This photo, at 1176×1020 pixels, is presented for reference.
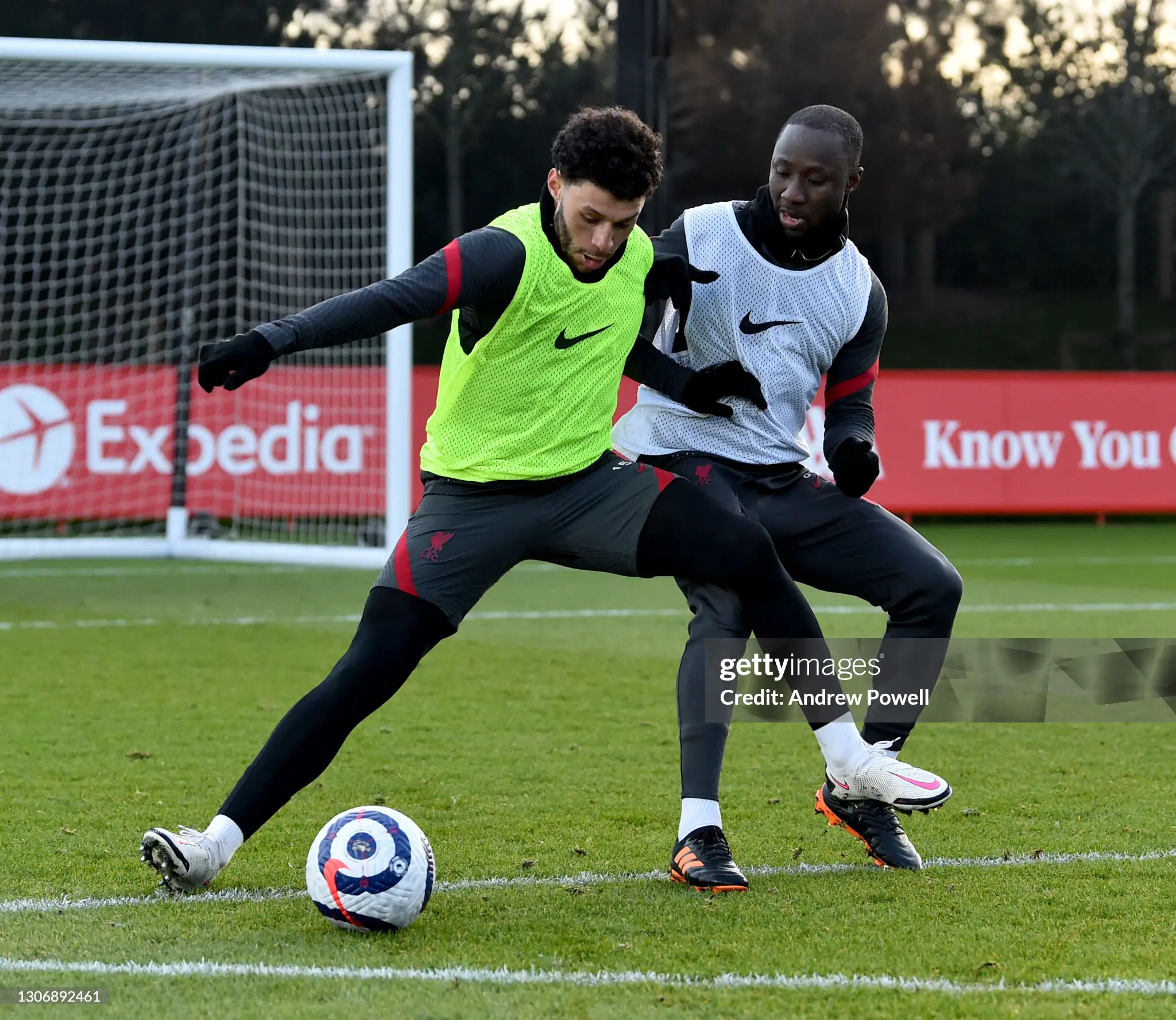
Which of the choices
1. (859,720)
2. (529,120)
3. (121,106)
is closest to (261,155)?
(121,106)

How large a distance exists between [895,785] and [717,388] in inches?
44.8

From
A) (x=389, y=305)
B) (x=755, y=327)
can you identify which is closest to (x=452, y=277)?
(x=389, y=305)

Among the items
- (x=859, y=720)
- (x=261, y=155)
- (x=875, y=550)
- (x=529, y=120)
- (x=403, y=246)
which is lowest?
(x=859, y=720)

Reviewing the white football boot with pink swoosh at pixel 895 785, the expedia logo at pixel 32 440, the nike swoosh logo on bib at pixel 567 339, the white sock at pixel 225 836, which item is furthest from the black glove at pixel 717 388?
the expedia logo at pixel 32 440

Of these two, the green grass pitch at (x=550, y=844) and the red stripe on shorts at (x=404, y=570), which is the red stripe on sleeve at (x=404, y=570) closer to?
the red stripe on shorts at (x=404, y=570)

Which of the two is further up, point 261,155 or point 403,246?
point 261,155

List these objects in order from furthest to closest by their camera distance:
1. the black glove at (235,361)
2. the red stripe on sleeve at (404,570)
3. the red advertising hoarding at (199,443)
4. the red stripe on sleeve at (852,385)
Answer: the red advertising hoarding at (199,443)
the red stripe on sleeve at (852,385)
the red stripe on sleeve at (404,570)
the black glove at (235,361)

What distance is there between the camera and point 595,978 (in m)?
3.18

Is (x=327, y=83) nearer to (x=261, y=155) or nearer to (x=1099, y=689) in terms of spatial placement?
(x=261, y=155)

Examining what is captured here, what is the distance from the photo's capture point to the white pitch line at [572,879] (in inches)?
148

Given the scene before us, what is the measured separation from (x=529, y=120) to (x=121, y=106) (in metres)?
18.4

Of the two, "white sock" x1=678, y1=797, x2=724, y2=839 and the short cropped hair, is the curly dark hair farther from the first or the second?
"white sock" x1=678, y1=797, x2=724, y2=839

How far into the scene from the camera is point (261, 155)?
15.4 metres

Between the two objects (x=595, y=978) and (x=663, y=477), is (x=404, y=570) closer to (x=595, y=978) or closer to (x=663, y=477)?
(x=663, y=477)
